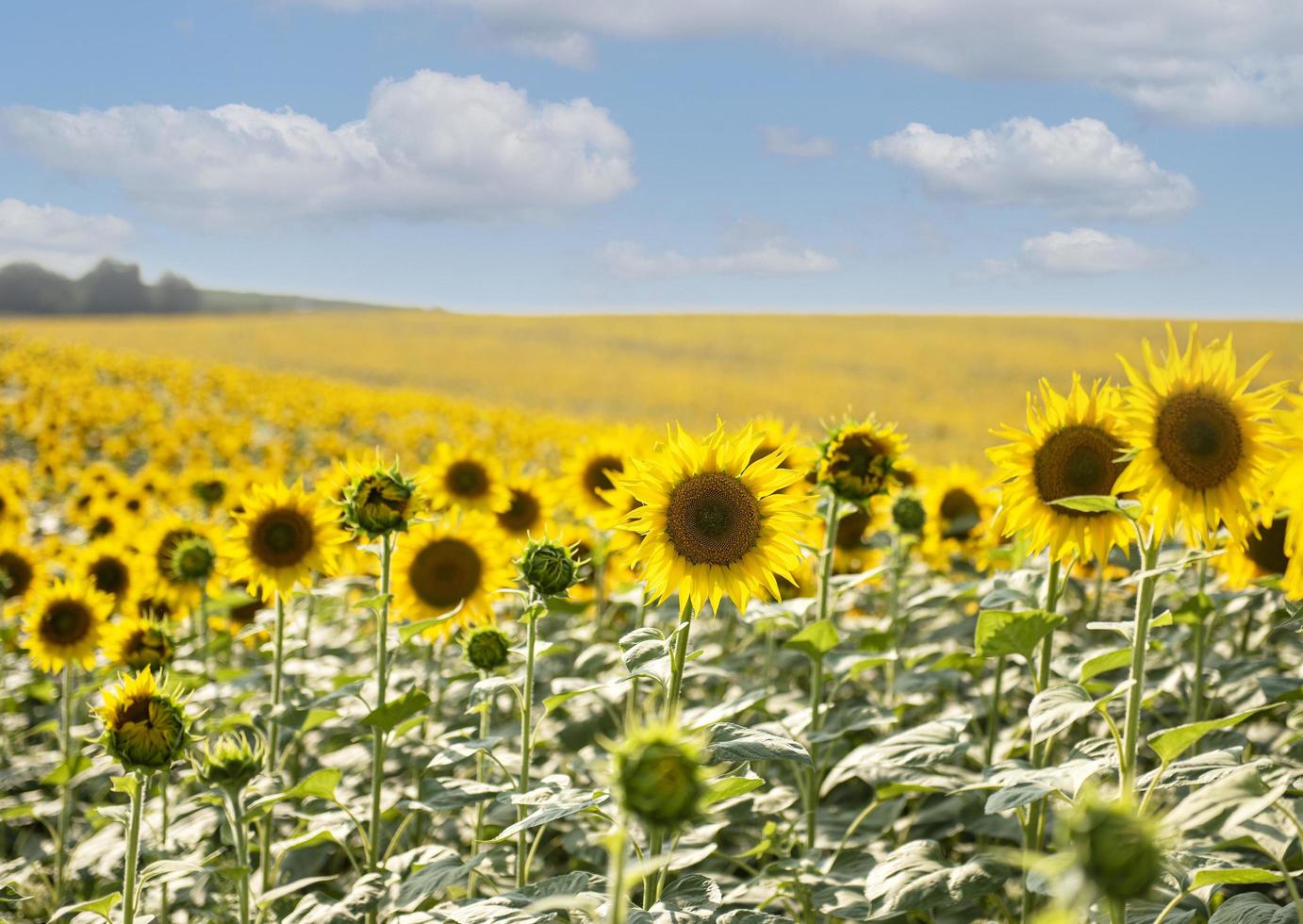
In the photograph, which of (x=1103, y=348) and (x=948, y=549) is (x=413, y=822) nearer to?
(x=948, y=549)

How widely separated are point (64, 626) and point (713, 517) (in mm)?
3596

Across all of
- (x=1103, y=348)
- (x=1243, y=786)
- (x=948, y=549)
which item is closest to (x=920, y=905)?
(x=1243, y=786)

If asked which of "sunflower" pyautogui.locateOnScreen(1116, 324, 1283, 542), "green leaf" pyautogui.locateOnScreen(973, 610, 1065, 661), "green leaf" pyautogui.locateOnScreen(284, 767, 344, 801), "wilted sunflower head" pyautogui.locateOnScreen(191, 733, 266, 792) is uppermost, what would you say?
"sunflower" pyautogui.locateOnScreen(1116, 324, 1283, 542)

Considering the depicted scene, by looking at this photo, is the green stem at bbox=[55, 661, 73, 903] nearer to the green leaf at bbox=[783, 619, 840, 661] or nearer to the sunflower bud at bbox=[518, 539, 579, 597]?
the sunflower bud at bbox=[518, 539, 579, 597]

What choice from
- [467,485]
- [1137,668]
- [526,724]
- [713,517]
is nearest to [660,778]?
[713,517]

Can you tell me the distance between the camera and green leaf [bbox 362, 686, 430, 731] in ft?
10.4

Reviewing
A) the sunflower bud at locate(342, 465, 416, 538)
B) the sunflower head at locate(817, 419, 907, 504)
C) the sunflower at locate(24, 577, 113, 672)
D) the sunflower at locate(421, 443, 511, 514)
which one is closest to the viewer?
the sunflower bud at locate(342, 465, 416, 538)

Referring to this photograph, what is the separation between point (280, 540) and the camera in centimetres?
421

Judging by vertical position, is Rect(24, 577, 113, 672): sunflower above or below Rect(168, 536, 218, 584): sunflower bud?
below

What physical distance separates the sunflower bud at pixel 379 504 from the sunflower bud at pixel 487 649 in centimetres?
Result: 53

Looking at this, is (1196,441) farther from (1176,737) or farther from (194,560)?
(194,560)

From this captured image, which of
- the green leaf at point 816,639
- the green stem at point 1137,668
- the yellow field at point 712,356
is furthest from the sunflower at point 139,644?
the yellow field at point 712,356

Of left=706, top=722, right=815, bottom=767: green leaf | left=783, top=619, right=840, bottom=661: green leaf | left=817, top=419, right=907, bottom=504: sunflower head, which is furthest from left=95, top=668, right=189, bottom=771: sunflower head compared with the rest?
left=817, top=419, right=907, bottom=504: sunflower head

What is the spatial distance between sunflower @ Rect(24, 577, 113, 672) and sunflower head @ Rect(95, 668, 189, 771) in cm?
203
